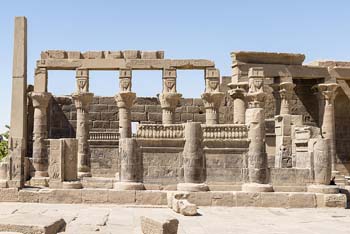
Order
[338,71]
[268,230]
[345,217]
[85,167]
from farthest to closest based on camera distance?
1. [338,71]
2. [85,167]
3. [345,217]
4. [268,230]

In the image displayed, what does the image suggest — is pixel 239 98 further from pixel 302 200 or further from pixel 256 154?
pixel 302 200

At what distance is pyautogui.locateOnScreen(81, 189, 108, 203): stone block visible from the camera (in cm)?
1286

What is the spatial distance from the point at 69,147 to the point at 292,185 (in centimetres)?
661

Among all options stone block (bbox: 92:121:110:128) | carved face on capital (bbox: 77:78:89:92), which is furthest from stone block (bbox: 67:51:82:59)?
stone block (bbox: 92:121:110:128)

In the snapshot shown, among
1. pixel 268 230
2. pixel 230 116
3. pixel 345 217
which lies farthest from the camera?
pixel 230 116

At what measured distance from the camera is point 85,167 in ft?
69.2

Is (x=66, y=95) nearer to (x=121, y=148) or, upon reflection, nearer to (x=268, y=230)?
(x=121, y=148)

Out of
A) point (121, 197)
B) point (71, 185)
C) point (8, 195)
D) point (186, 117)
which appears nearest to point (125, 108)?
point (186, 117)

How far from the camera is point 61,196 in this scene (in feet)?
42.8

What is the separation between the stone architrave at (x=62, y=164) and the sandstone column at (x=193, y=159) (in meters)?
3.14

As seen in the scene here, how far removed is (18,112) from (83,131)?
7.57 meters

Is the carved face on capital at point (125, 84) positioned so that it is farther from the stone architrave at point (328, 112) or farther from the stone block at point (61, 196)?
the stone architrave at point (328, 112)

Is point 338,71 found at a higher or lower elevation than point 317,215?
higher

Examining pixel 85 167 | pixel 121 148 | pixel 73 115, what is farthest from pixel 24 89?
pixel 73 115
